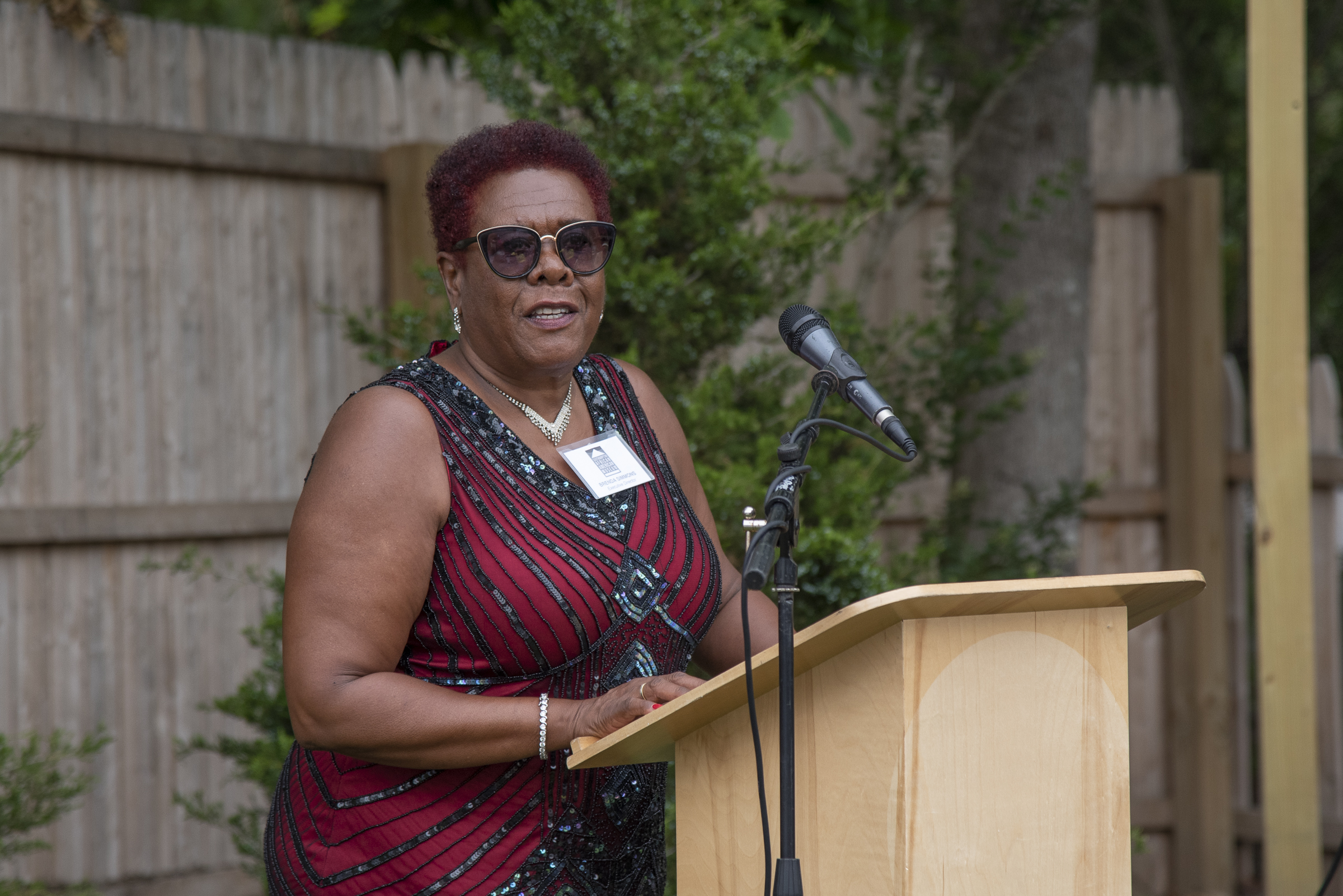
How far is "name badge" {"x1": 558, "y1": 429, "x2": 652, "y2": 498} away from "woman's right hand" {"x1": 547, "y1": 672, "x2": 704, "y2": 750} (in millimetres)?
414

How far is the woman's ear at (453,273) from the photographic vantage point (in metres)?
2.41

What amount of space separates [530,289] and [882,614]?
3.22ft

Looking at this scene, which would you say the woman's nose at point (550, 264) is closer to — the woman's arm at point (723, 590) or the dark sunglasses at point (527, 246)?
the dark sunglasses at point (527, 246)

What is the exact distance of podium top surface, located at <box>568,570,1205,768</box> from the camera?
162 centimetres

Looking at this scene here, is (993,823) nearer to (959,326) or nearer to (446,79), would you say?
(959,326)

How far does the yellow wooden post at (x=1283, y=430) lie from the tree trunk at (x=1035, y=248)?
3.61 feet

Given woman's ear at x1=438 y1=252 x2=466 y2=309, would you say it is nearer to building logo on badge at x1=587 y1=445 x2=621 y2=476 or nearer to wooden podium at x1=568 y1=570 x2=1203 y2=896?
building logo on badge at x1=587 y1=445 x2=621 y2=476

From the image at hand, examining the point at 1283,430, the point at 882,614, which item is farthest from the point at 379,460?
the point at 1283,430

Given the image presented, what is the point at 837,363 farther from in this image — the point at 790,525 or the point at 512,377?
the point at 512,377

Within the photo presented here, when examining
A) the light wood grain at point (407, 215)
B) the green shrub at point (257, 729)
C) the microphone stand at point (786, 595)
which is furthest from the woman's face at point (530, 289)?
the light wood grain at point (407, 215)

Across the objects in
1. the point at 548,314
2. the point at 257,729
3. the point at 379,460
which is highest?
the point at 548,314

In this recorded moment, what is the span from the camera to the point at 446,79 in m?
5.21

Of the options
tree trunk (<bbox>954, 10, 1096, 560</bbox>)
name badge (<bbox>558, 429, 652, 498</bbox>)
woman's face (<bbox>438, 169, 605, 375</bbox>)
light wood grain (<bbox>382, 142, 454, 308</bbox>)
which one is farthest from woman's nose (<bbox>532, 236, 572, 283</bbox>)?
tree trunk (<bbox>954, 10, 1096, 560</bbox>)

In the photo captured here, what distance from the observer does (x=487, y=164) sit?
7.73 ft
